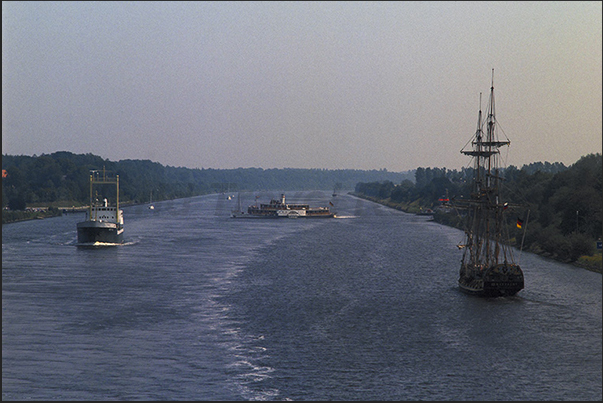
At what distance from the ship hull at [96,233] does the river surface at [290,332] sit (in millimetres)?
18066

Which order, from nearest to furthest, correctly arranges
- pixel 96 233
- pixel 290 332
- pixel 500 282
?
pixel 290 332
pixel 500 282
pixel 96 233

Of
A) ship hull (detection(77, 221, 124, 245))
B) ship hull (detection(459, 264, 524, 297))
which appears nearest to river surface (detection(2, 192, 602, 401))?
ship hull (detection(459, 264, 524, 297))

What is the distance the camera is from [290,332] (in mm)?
49125

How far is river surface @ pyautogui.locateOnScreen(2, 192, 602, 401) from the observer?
1474 inches

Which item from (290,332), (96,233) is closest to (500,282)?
(290,332)

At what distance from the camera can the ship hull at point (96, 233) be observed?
359ft

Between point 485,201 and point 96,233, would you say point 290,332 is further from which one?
point 96,233

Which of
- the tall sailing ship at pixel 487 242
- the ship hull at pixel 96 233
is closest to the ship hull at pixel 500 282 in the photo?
the tall sailing ship at pixel 487 242

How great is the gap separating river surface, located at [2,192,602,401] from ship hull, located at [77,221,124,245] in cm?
1807

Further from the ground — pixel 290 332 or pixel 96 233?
pixel 96 233

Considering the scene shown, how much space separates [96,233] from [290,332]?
231ft

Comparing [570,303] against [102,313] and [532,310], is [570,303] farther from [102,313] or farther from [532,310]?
[102,313]

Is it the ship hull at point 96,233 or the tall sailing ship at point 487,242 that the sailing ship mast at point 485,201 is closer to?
the tall sailing ship at point 487,242

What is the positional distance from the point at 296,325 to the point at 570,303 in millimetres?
27106
